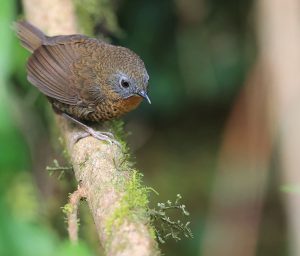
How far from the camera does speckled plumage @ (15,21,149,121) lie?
363 cm

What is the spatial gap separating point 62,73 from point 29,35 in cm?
39

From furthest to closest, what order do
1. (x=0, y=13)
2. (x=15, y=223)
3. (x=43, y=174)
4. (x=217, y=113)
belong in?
(x=217, y=113)
(x=43, y=174)
(x=0, y=13)
(x=15, y=223)

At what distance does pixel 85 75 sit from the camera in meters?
3.74

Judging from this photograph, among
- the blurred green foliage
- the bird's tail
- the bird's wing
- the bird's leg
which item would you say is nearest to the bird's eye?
the bird's wing

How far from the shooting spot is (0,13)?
2482 mm

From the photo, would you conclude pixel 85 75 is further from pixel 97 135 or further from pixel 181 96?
pixel 181 96

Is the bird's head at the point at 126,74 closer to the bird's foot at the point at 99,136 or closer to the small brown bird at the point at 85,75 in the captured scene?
the small brown bird at the point at 85,75

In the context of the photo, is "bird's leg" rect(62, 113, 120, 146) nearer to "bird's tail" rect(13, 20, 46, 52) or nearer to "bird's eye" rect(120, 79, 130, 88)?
"bird's eye" rect(120, 79, 130, 88)

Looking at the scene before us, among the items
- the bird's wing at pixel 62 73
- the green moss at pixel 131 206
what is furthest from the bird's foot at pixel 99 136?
the green moss at pixel 131 206

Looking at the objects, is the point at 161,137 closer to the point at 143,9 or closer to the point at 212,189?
the point at 212,189

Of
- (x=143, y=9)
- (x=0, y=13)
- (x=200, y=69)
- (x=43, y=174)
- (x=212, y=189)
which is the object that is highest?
(x=143, y=9)

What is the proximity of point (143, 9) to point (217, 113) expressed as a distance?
1360 mm

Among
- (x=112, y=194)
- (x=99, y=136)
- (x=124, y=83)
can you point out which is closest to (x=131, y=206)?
(x=112, y=194)

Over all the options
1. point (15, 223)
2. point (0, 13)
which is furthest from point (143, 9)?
point (15, 223)
